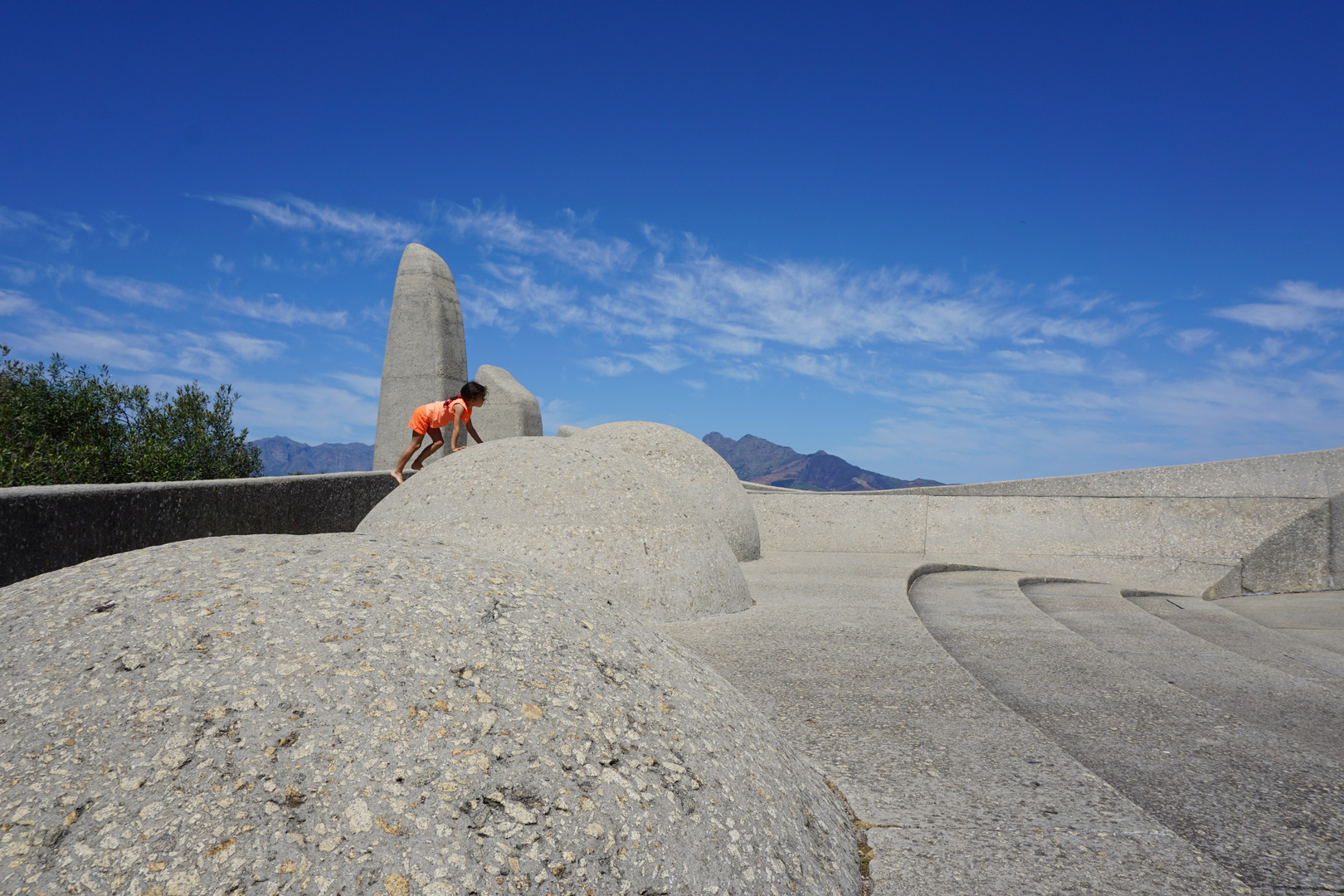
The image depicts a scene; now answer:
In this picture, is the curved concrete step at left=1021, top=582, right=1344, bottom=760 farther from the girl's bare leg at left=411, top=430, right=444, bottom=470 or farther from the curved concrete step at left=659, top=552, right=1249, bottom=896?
the girl's bare leg at left=411, top=430, right=444, bottom=470

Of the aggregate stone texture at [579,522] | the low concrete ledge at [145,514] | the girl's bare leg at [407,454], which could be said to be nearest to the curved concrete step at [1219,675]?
the aggregate stone texture at [579,522]

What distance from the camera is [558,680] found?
83.7 inches

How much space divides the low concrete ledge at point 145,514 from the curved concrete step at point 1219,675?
7.05 m

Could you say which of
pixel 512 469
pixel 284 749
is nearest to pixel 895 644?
pixel 512 469

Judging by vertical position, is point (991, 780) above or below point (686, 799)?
below

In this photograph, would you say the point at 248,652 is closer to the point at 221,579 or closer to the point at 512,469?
the point at 221,579

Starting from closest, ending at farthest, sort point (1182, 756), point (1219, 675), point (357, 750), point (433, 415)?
1. point (357, 750)
2. point (1182, 756)
3. point (1219, 675)
4. point (433, 415)

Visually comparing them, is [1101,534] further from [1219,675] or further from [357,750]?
[357,750]

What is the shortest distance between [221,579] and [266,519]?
5855 millimetres

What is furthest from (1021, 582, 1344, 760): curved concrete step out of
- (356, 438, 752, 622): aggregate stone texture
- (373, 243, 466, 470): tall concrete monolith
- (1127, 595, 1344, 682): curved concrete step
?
(373, 243, 466, 470): tall concrete monolith

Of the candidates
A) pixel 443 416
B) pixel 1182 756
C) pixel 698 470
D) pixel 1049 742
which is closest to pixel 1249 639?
pixel 1182 756

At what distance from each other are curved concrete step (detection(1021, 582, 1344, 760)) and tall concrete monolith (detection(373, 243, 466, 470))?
42.1ft

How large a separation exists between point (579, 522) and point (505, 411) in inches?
516

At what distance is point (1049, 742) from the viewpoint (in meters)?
3.17
